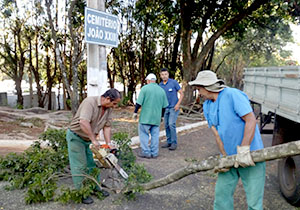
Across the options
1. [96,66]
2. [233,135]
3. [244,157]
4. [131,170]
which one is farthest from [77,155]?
[96,66]

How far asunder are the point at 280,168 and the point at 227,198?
1858 mm

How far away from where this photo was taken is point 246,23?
593 inches

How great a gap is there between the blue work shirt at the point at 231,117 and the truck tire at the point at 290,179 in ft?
4.41

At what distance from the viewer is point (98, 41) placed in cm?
563

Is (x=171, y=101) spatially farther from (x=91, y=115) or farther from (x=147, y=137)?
(x=91, y=115)

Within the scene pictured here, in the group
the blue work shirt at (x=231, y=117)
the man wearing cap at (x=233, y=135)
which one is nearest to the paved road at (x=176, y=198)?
the man wearing cap at (x=233, y=135)

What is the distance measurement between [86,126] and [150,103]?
2.59 meters

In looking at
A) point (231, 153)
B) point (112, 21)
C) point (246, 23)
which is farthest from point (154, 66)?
point (231, 153)

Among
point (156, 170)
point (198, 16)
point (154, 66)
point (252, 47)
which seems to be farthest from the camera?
point (252, 47)

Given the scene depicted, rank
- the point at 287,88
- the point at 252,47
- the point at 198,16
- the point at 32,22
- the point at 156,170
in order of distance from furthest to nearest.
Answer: the point at 252,47
the point at 32,22
the point at 198,16
the point at 156,170
the point at 287,88

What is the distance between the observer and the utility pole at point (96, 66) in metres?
5.88

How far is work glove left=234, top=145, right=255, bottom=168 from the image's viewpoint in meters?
2.46

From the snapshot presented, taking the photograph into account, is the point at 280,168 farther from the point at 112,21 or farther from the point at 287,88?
the point at 112,21

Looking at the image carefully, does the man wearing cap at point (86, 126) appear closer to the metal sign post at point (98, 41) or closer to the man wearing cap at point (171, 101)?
the metal sign post at point (98, 41)
